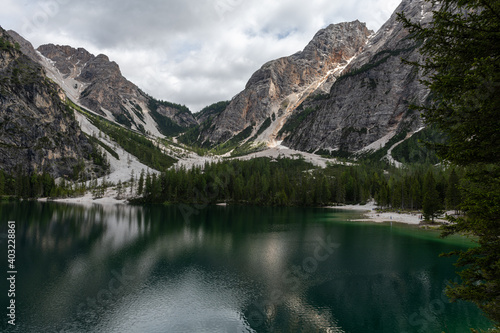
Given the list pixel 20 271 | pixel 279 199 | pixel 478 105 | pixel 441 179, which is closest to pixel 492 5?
pixel 478 105

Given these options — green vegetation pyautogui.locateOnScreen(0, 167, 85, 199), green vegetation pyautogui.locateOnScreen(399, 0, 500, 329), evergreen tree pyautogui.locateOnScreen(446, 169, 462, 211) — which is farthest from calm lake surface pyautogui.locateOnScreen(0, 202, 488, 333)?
green vegetation pyautogui.locateOnScreen(0, 167, 85, 199)

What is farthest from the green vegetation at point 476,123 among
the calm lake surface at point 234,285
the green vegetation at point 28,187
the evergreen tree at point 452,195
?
the green vegetation at point 28,187

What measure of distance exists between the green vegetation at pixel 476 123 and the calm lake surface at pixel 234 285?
1540 cm

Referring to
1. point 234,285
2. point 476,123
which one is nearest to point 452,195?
point 234,285

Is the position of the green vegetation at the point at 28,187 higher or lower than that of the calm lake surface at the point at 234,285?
higher

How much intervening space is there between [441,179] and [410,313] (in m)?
97.7

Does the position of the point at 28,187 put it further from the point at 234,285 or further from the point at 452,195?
the point at 452,195

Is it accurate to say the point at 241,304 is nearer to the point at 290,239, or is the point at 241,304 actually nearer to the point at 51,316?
the point at 51,316

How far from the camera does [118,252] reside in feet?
149

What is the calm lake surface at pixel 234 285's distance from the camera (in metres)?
Answer: 23.0

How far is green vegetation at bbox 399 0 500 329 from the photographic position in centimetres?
936

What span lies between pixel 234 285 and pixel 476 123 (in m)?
27.9

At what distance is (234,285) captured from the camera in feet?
102

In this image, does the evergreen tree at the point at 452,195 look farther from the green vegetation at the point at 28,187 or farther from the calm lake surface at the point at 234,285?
the green vegetation at the point at 28,187
